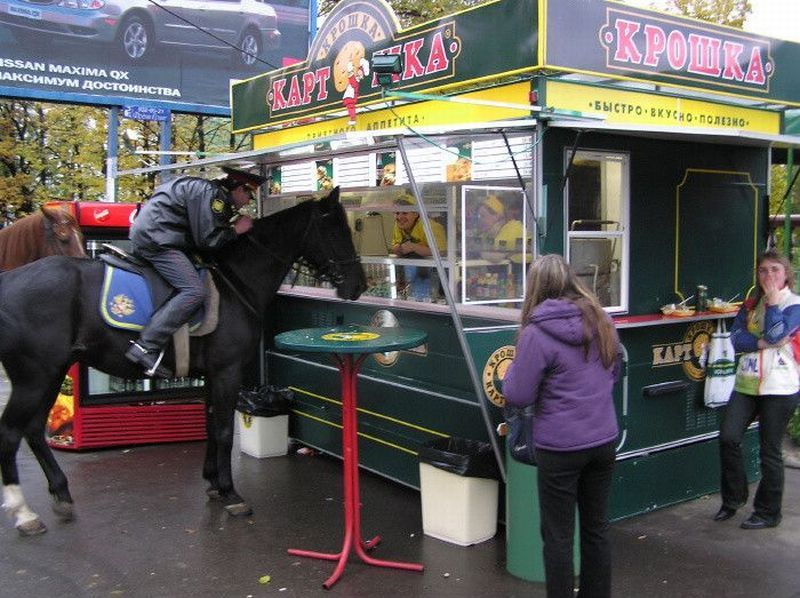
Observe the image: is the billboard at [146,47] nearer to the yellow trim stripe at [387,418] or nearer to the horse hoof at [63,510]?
the yellow trim stripe at [387,418]

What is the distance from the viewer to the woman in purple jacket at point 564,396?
3.32 meters

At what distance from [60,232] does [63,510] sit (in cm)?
209

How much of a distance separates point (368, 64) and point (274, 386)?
306 cm

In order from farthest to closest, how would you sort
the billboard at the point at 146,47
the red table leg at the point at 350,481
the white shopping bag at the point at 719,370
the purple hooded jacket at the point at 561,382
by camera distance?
the billboard at the point at 146,47
the white shopping bag at the point at 719,370
the red table leg at the point at 350,481
the purple hooded jacket at the point at 561,382

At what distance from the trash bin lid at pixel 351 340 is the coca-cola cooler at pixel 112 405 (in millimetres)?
2927

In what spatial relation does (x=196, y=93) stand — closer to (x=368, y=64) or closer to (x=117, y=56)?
(x=117, y=56)

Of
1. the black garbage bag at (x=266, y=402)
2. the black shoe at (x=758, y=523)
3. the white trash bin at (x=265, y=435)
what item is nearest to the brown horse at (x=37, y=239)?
the black garbage bag at (x=266, y=402)

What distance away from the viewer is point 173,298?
203 inches

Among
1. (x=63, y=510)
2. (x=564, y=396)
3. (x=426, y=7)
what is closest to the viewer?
(x=564, y=396)

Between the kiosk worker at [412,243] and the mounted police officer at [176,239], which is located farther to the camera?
the kiosk worker at [412,243]

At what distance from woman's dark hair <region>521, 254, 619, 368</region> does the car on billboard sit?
11.1 meters

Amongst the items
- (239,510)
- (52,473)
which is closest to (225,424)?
(239,510)

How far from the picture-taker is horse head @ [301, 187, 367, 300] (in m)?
5.41

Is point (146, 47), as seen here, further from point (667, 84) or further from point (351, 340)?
point (351, 340)
